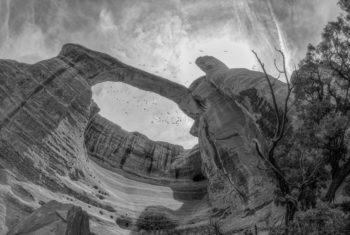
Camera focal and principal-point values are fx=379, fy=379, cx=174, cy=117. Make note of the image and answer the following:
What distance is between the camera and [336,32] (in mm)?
12664

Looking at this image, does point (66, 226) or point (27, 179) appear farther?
point (27, 179)

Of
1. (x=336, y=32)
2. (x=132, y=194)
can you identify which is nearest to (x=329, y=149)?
(x=336, y=32)

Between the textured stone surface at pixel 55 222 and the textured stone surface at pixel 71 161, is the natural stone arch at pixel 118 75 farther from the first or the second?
the textured stone surface at pixel 55 222

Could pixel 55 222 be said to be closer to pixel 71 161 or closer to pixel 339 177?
pixel 339 177

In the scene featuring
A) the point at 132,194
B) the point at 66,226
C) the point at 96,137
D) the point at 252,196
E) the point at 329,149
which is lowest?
the point at 66,226

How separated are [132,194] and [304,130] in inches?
759

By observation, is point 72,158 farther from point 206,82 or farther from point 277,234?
point 277,234

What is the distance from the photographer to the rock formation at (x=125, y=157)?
2086 cm

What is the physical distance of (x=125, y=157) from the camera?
1375 inches

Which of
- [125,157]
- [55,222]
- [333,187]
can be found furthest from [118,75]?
[333,187]

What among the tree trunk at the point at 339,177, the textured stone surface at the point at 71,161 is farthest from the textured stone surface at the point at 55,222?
the tree trunk at the point at 339,177

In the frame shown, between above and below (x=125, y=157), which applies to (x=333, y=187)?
below

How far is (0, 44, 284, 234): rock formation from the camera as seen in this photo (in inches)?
821

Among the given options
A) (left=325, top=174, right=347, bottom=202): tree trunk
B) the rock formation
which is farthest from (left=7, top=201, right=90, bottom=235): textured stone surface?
(left=325, top=174, right=347, bottom=202): tree trunk
